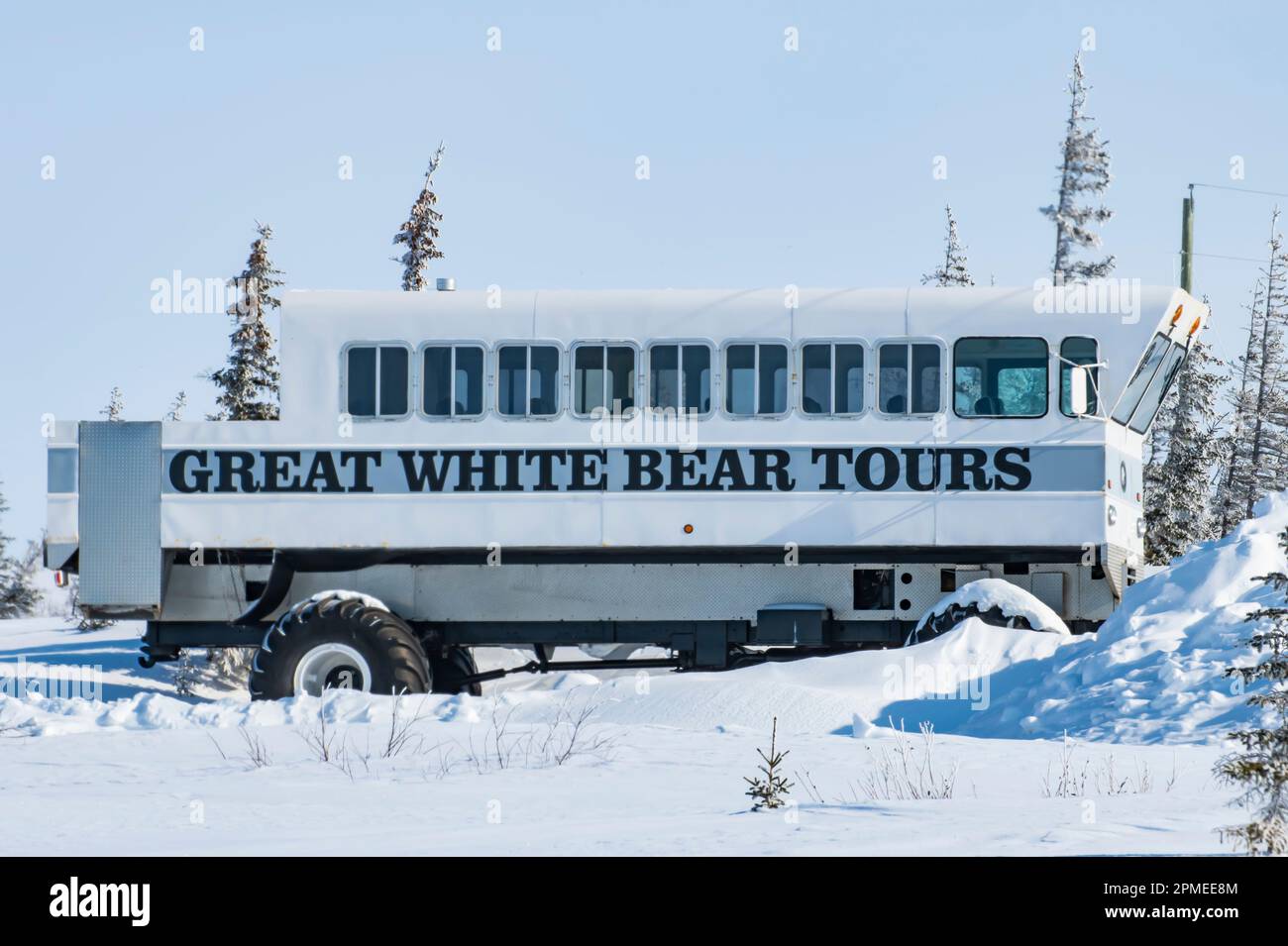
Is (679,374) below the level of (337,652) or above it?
above

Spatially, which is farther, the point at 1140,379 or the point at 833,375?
the point at 1140,379

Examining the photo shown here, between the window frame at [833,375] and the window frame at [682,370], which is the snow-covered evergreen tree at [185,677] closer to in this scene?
the window frame at [682,370]

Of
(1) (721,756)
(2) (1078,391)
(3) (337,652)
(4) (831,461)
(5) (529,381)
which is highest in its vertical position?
(5) (529,381)

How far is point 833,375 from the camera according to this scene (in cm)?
1464

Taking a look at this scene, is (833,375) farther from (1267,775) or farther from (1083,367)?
(1267,775)

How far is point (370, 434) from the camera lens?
14812 mm

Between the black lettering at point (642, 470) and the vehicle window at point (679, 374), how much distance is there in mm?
428

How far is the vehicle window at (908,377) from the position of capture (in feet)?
47.9

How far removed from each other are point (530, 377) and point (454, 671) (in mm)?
3150

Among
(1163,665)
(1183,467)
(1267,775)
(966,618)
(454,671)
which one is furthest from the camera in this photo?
(1183,467)

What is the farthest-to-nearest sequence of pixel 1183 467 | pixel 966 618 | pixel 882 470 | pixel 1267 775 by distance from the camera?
pixel 1183 467 < pixel 882 470 < pixel 966 618 < pixel 1267 775

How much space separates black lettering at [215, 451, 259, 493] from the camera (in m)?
14.9

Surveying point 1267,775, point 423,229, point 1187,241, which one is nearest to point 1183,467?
point 1187,241
